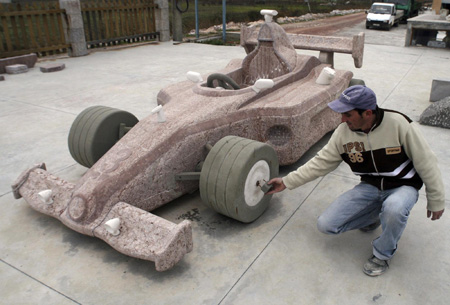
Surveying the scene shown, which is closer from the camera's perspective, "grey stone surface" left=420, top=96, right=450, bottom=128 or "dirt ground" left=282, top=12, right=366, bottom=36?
"grey stone surface" left=420, top=96, right=450, bottom=128

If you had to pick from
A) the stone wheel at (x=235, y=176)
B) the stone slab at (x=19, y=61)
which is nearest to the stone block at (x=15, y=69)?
the stone slab at (x=19, y=61)

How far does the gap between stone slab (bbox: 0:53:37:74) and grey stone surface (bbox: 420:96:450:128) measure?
897 centimetres

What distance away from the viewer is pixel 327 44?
5777 mm

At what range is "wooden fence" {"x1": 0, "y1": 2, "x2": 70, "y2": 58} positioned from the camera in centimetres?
1028

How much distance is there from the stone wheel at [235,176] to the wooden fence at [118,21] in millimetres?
10562

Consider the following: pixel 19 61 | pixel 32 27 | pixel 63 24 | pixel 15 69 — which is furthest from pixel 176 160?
pixel 63 24

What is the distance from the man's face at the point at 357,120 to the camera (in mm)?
2672

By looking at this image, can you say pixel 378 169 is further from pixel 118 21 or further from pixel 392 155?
pixel 118 21

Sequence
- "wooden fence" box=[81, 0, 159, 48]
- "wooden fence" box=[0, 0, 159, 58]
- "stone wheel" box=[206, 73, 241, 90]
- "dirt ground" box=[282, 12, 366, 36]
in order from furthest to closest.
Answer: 1. "dirt ground" box=[282, 12, 366, 36]
2. "wooden fence" box=[81, 0, 159, 48]
3. "wooden fence" box=[0, 0, 159, 58]
4. "stone wheel" box=[206, 73, 241, 90]

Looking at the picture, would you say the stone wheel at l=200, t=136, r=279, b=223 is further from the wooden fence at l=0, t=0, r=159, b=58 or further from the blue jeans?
the wooden fence at l=0, t=0, r=159, b=58

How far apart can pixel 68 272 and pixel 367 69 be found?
28.7 ft

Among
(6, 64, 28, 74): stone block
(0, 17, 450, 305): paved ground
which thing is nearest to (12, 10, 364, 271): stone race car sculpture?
(0, 17, 450, 305): paved ground

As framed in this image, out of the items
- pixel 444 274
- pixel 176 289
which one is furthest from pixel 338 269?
pixel 176 289

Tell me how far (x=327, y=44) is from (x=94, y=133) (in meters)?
3.65
